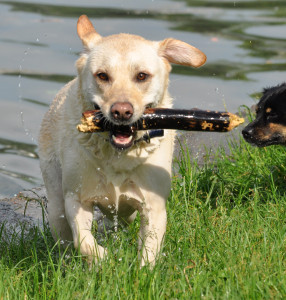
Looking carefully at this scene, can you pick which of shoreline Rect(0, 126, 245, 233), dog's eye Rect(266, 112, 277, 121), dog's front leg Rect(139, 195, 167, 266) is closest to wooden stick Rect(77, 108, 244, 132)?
dog's front leg Rect(139, 195, 167, 266)

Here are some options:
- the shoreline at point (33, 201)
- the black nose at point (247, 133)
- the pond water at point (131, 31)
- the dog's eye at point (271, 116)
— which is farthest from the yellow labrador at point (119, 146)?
the pond water at point (131, 31)

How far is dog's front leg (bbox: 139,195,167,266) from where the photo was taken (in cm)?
496

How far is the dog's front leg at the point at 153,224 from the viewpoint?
4.96 m

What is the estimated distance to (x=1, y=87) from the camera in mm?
11672

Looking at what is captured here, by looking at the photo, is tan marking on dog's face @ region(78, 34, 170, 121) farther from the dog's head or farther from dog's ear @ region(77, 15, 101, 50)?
dog's ear @ region(77, 15, 101, 50)

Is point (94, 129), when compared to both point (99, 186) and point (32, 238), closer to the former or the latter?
point (99, 186)

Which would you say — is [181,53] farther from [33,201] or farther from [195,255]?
[33,201]

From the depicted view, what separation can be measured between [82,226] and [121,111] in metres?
0.99

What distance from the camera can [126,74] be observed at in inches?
189

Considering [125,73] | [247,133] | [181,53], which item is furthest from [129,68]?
[247,133]

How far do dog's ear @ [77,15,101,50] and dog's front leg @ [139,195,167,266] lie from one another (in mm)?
1245

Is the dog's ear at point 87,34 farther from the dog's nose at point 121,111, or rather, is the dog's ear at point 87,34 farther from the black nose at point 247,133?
the black nose at point 247,133

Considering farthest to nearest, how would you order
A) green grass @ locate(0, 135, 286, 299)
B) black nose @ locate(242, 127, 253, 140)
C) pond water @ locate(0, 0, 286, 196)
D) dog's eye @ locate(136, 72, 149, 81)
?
pond water @ locate(0, 0, 286, 196)
black nose @ locate(242, 127, 253, 140)
dog's eye @ locate(136, 72, 149, 81)
green grass @ locate(0, 135, 286, 299)

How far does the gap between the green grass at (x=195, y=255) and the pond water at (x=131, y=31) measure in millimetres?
3037
